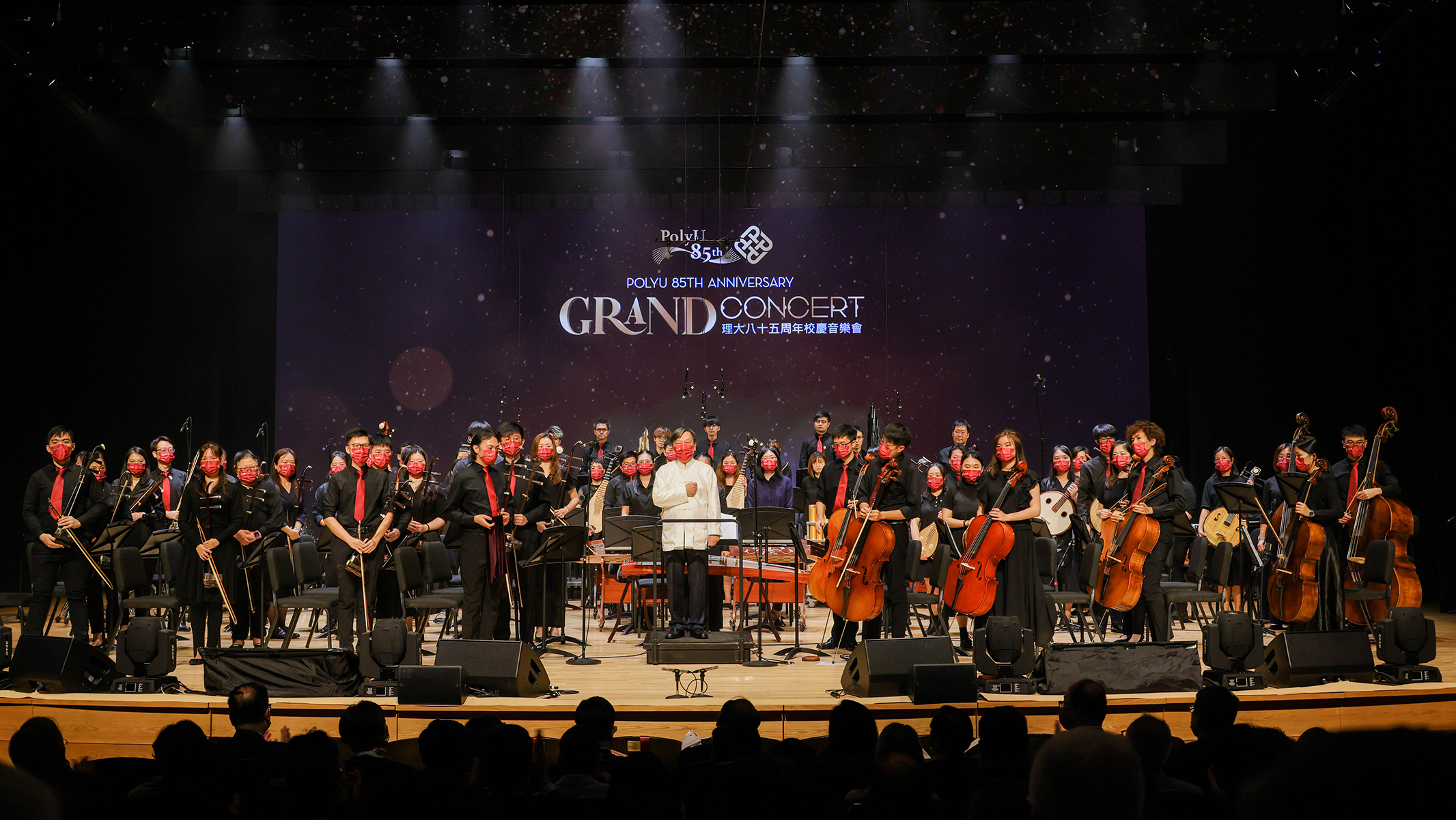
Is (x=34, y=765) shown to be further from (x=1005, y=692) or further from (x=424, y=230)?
(x=424, y=230)

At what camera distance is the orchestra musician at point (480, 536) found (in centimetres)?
685

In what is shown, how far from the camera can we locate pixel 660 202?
12.2 meters

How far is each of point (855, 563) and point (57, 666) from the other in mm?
4450

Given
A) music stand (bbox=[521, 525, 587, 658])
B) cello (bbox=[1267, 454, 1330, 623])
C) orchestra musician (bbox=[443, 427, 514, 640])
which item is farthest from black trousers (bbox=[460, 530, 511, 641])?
cello (bbox=[1267, 454, 1330, 623])

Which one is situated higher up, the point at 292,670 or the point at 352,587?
the point at 352,587

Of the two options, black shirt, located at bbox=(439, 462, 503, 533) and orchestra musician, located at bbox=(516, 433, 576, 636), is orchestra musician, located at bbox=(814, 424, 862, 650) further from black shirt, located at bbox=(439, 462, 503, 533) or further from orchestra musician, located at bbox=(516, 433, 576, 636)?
black shirt, located at bbox=(439, 462, 503, 533)

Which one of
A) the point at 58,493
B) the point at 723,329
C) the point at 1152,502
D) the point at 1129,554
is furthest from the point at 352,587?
the point at 723,329

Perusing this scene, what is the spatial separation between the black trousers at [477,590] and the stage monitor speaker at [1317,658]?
181 inches

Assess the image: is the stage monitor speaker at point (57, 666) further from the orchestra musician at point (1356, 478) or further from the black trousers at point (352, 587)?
the orchestra musician at point (1356, 478)

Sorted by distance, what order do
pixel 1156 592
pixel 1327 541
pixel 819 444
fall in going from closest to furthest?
1. pixel 1156 592
2. pixel 1327 541
3. pixel 819 444

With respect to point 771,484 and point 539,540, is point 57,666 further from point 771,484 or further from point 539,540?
point 771,484

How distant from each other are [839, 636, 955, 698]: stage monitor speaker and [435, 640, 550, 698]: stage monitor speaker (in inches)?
69.4

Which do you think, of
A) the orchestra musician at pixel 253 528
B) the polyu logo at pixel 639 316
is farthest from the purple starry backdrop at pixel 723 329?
the orchestra musician at pixel 253 528

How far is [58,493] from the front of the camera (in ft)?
24.2
